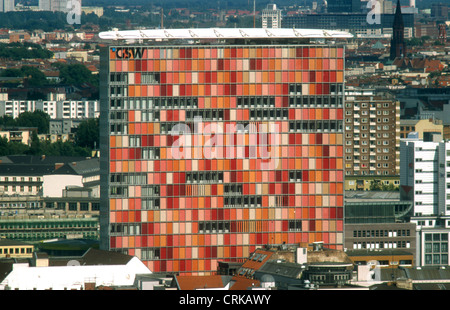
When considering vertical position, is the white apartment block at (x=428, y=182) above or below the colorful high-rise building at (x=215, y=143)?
below

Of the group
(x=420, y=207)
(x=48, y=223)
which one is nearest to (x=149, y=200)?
(x=420, y=207)

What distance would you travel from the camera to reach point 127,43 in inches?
3880

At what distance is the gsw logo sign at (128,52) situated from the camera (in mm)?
97375

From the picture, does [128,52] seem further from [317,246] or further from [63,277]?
[63,277]

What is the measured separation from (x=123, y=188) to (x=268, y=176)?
946 cm

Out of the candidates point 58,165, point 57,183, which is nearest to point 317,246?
point 57,183

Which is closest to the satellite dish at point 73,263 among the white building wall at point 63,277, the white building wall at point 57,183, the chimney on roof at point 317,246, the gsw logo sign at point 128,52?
the white building wall at point 63,277

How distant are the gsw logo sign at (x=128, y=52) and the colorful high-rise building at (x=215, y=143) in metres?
0.06

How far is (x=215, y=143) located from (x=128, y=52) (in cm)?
Answer: 812
